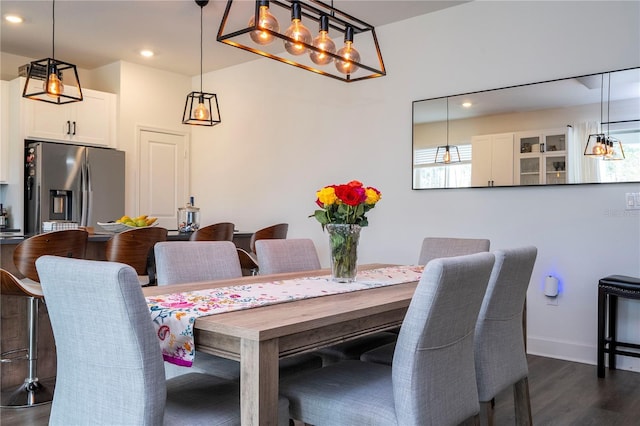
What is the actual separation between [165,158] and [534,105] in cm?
422

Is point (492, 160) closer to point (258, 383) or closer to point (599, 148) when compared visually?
point (599, 148)

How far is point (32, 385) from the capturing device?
109 inches

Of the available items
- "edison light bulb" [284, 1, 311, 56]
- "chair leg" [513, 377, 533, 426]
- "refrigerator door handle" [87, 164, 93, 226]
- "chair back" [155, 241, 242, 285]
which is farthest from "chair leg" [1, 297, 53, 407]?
"refrigerator door handle" [87, 164, 93, 226]

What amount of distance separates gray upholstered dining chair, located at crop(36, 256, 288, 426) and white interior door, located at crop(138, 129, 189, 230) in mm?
4828

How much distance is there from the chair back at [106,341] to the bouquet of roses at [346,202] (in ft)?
3.33

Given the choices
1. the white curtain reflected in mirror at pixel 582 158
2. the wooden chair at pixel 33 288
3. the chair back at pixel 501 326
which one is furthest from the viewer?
the white curtain reflected in mirror at pixel 582 158

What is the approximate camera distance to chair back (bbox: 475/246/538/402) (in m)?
1.87

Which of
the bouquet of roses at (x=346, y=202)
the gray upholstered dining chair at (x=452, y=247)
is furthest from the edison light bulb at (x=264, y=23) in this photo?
the gray upholstered dining chair at (x=452, y=247)

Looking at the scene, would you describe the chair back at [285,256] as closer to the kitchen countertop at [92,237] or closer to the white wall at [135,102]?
the kitchen countertop at [92,237]

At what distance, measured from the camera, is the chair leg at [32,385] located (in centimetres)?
268

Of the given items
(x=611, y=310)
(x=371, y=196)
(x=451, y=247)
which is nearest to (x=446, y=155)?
(x=451, y=247)

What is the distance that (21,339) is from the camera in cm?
290

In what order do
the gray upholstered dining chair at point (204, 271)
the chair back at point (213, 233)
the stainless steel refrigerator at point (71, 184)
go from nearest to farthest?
the gray upholstered dining chair at point (204, 271), the chair back at point (213, 233), the stainless steel refrigerator at point (71, 184)

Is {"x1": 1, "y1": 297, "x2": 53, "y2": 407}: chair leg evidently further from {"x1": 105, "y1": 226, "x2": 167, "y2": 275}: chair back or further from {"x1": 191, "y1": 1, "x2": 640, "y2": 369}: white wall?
{"x1": 191, "y1": 1, "x2": 640, "y2": 369}: white wall
